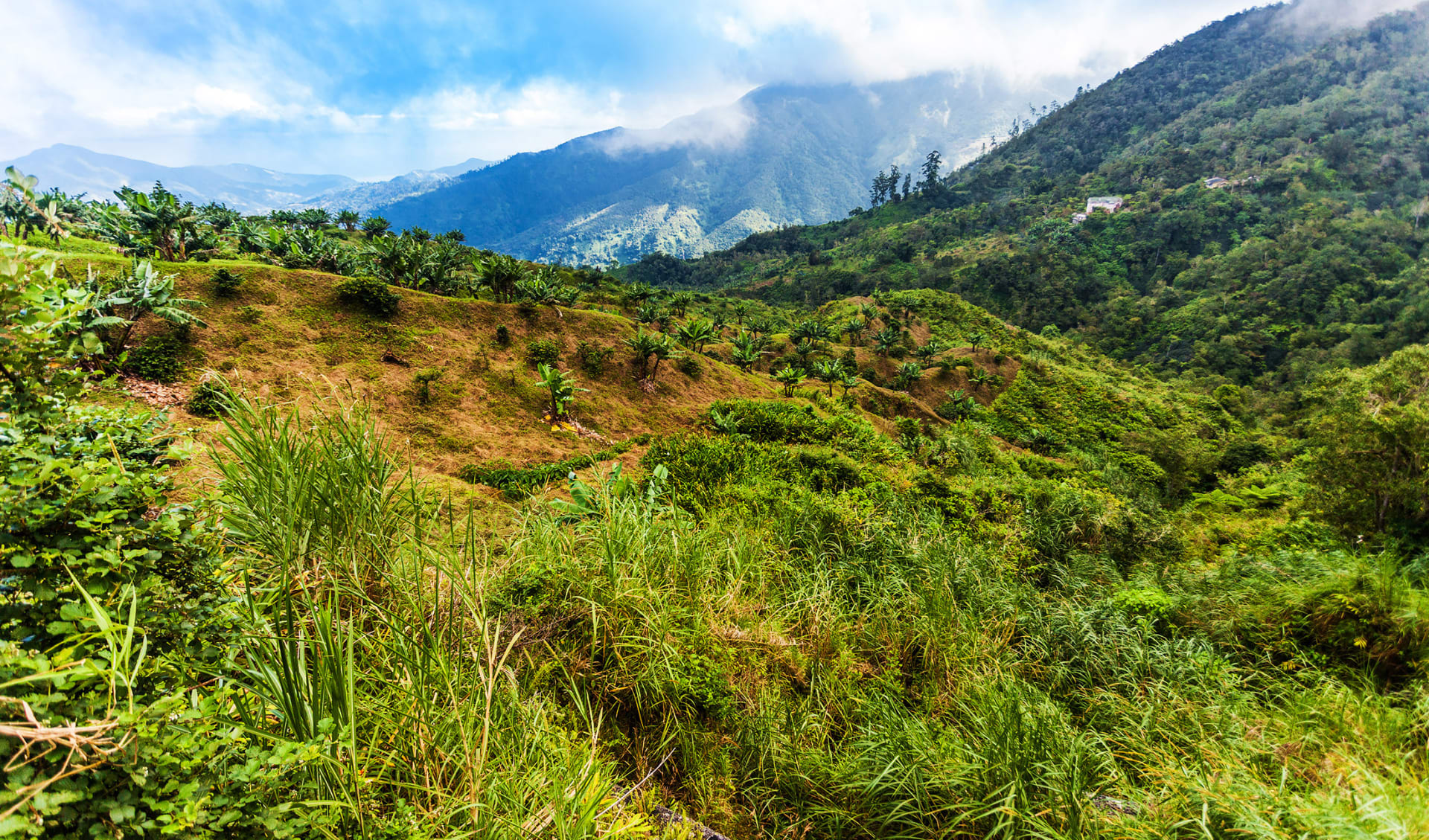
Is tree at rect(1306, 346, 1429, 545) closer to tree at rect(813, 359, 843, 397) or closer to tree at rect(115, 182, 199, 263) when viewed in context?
tree at rect(813, 359, 843, 397)

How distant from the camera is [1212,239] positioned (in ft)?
238

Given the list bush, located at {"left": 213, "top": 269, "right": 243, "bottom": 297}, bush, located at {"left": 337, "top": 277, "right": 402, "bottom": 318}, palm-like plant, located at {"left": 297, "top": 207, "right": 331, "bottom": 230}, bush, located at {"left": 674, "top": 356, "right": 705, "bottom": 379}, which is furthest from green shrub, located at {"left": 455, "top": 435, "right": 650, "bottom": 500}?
palm-like plant, located at {"left": 297, "top": 207, "right": 331, "bottom": 230}

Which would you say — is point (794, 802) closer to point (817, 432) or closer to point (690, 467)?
point (690, 467)

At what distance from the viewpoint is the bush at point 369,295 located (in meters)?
14.1

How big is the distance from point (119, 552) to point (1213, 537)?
23300mm

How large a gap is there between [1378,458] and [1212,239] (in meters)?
89.1

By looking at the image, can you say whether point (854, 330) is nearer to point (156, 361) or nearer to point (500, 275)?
point (500, 275)

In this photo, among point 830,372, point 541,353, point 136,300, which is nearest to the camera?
point 136,300

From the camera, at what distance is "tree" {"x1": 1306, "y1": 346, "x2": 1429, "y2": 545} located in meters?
9.92

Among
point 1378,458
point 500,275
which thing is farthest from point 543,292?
point 1378,458

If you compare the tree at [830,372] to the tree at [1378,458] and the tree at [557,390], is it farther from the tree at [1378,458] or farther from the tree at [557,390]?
the tree at [1378,458]

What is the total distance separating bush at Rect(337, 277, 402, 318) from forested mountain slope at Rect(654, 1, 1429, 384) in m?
64.0

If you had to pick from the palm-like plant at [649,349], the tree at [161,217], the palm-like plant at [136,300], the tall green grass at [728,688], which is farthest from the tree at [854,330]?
the palm-like plant at [136,300]

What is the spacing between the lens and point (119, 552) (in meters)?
1.43
